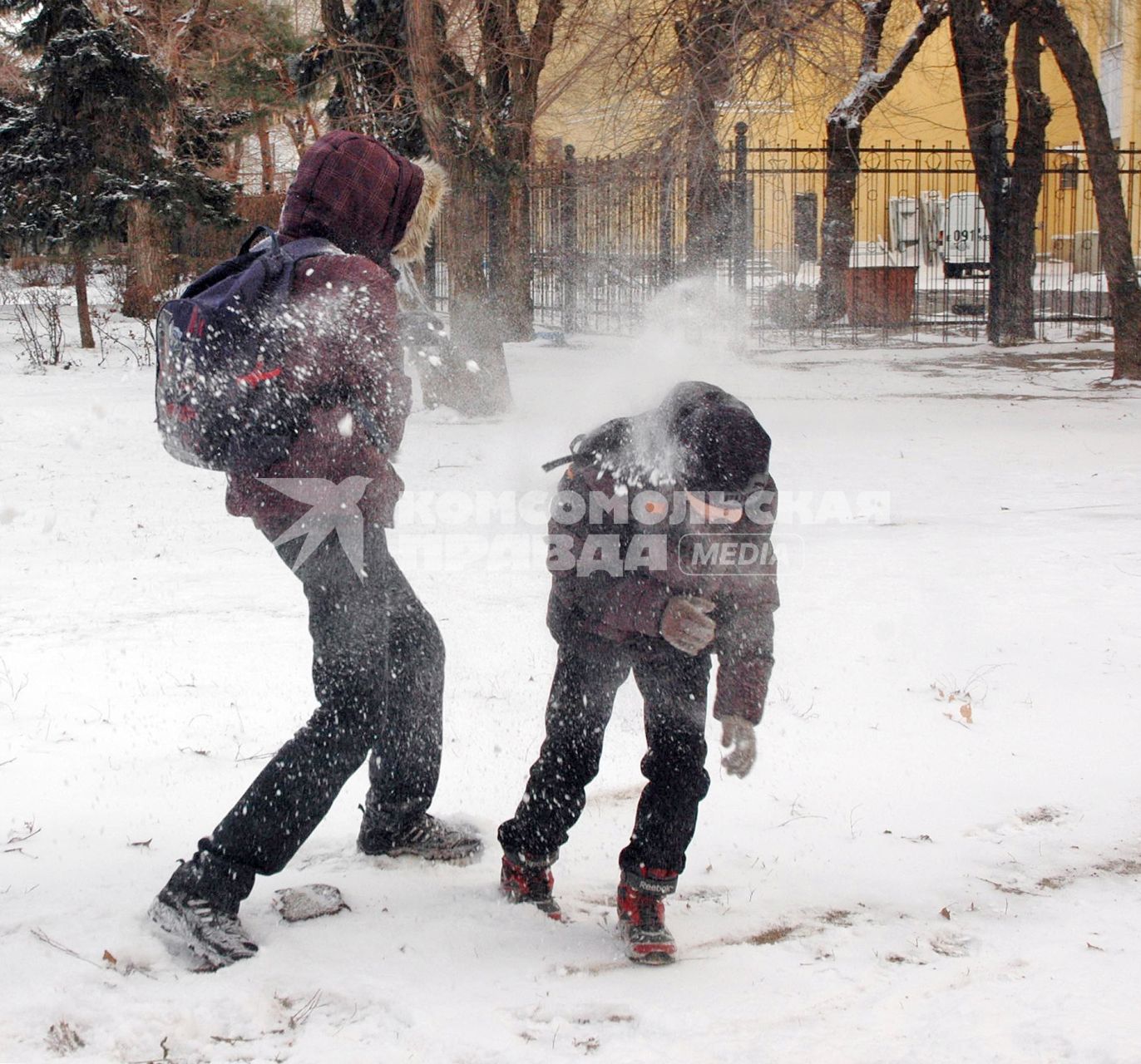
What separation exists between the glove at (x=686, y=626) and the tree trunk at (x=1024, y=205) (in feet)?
47.9

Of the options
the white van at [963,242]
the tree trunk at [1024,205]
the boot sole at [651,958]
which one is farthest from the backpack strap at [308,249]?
the white van at [963,242]

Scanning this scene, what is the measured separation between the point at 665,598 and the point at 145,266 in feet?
52.0

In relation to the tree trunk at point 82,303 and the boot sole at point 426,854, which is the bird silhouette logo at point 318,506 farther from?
the tree trunk at point 82,303

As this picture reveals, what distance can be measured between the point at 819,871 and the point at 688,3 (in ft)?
26.0

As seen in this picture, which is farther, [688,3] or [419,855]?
[688,3]

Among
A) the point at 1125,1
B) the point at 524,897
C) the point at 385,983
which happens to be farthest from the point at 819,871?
the point at 1125,1

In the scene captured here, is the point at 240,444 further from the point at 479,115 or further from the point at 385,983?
the point at 479,115

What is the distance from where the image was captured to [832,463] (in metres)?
8.86

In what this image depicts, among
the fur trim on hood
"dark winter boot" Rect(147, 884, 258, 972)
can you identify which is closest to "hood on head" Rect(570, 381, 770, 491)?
the fur trim on hood

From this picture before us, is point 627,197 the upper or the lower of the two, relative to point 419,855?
upper

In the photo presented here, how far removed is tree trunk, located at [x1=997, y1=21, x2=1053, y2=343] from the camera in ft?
52.4

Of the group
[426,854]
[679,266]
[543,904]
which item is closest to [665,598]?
[543,904]

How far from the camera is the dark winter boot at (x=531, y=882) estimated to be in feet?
9.68

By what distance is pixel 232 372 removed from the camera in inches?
100
